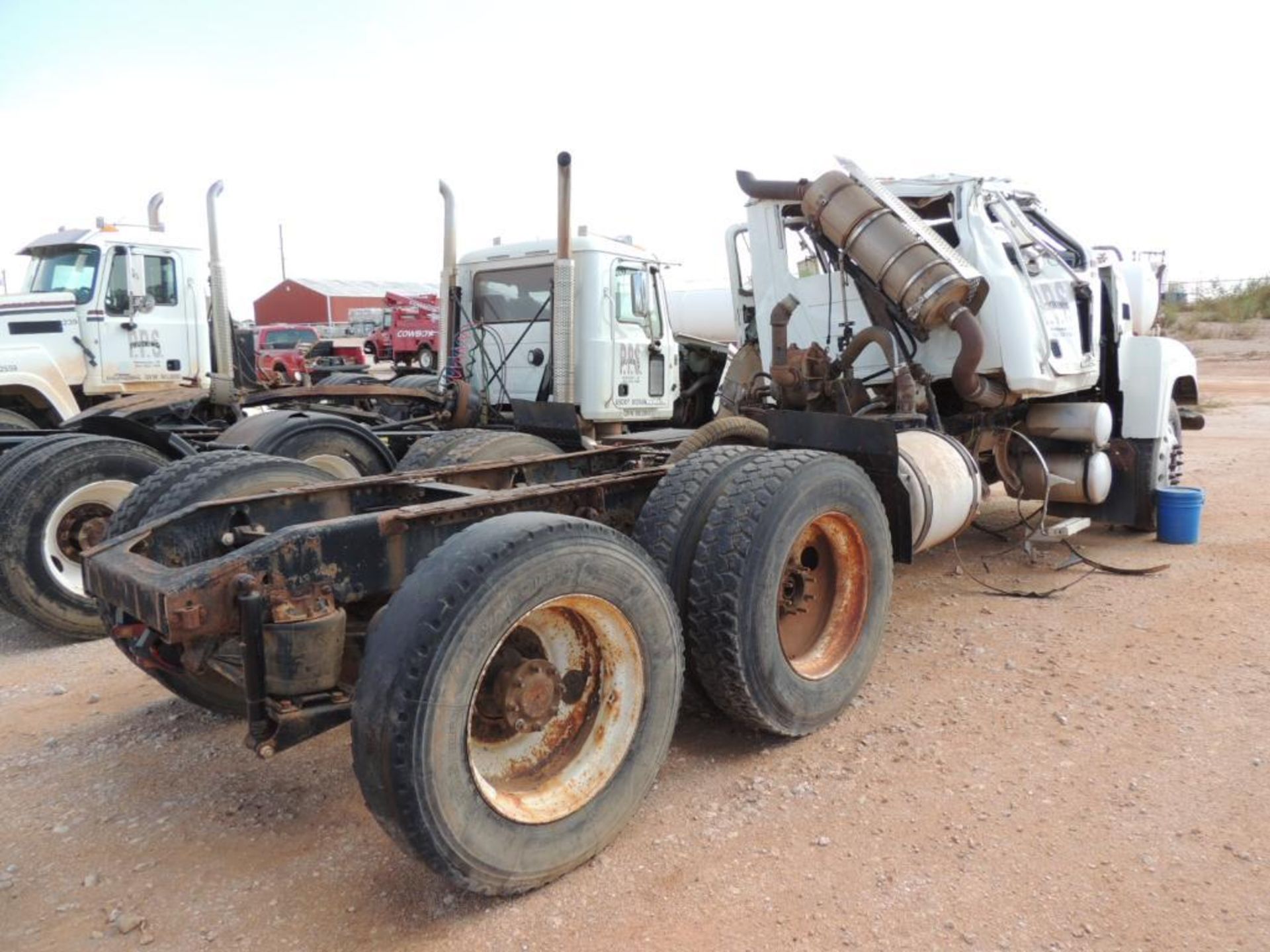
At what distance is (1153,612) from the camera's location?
526 cm

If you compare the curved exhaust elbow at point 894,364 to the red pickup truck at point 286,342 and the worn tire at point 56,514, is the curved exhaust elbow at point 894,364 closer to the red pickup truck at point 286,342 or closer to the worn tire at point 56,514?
the worn tire at point 56,514

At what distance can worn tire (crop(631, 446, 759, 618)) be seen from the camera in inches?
134

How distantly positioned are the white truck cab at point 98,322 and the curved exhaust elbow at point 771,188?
4.88 meters

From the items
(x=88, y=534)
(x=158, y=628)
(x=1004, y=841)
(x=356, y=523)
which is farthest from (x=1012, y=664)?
(x=88, y=534)

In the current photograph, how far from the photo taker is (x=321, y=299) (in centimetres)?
5772

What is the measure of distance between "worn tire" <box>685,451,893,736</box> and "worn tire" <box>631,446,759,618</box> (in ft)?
0.15

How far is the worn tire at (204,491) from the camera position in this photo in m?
3.43

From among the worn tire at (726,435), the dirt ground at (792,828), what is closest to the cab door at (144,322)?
the dirt ground at (792,828)

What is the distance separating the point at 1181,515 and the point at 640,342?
441cm

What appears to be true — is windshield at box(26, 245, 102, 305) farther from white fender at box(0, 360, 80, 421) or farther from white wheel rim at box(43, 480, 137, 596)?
white wheel rim at box(43, 480, 137, 596)

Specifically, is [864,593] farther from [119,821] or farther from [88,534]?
[88,534]

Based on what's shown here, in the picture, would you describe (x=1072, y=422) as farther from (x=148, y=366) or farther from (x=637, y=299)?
(x=148, y=366)

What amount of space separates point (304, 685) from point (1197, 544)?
21.8 ft

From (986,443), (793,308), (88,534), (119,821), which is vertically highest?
(793,308)
